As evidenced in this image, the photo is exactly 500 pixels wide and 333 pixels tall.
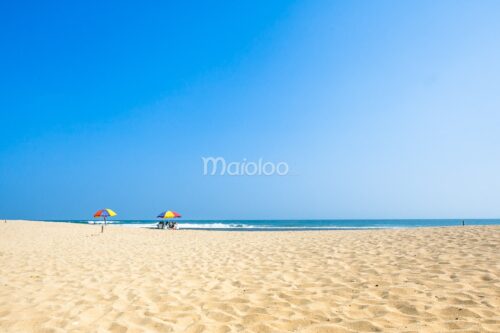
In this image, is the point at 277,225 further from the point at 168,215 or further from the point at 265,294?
the point at 265,294

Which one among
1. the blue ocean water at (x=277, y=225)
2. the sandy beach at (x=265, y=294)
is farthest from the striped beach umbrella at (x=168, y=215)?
the sandy beach at (x=265, y=294)

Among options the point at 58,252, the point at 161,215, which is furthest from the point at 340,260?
the point at 161,215

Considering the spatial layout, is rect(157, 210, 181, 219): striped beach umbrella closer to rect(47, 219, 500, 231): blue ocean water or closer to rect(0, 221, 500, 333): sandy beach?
rect(47, 219, 500, 231): blue ocean water

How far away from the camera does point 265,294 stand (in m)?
4.95

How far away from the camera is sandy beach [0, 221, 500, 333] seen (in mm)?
3742

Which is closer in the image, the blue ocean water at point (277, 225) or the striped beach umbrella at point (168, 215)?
the striped beach umbrella at point (168, 215)

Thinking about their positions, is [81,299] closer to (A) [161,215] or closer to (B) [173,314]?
(B) [173,314]

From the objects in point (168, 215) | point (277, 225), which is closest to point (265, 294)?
point (168, 215)

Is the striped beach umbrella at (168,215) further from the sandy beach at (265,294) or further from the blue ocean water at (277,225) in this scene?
the sandy beach at (265,294)

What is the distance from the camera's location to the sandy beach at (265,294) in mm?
3742

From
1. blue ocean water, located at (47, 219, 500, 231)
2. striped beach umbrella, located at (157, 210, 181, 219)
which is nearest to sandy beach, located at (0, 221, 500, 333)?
striped beach umbrella, located at (157, 210, 181, 219)

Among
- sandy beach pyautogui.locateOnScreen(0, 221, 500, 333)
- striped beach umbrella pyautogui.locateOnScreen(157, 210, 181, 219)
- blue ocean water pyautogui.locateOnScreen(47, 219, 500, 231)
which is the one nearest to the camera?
sandy beach pyautogui.locateOnScreen(0, 221, 500, 333)

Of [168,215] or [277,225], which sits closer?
[168,215]

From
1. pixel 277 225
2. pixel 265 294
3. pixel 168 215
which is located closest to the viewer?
pixel 265 294
